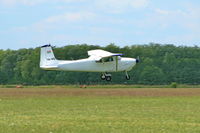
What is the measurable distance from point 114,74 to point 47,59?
1926 inches

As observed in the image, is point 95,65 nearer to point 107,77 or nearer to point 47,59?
point 107,77

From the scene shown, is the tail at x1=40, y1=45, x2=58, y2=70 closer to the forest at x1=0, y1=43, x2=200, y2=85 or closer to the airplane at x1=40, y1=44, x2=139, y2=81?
the airplane at x1=40, y1=44, x2=139, y2=81

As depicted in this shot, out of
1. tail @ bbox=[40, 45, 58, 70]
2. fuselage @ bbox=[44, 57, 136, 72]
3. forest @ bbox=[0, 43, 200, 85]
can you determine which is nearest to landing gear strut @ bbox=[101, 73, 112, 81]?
fuselage @ bbox=[44, 57, 136, 72]

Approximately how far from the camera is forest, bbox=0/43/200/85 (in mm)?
109875

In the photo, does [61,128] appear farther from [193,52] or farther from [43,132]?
[193,52]

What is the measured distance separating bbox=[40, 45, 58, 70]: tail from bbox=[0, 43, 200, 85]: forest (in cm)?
4003

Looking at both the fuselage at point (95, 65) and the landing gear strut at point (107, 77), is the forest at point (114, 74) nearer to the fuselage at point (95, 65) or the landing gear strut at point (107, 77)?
the fuselage at point (95, 65)

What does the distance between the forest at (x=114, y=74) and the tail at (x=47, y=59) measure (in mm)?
40034

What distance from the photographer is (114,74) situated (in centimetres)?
10988

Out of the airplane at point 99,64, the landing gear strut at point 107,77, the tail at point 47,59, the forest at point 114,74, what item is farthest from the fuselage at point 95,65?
the forest at point 114,74

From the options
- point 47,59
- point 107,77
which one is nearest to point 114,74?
point 47,59

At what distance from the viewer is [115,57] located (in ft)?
192

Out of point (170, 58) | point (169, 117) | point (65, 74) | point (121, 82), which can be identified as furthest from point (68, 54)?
point (169, 117)

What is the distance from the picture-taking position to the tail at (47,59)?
60.0 meters
